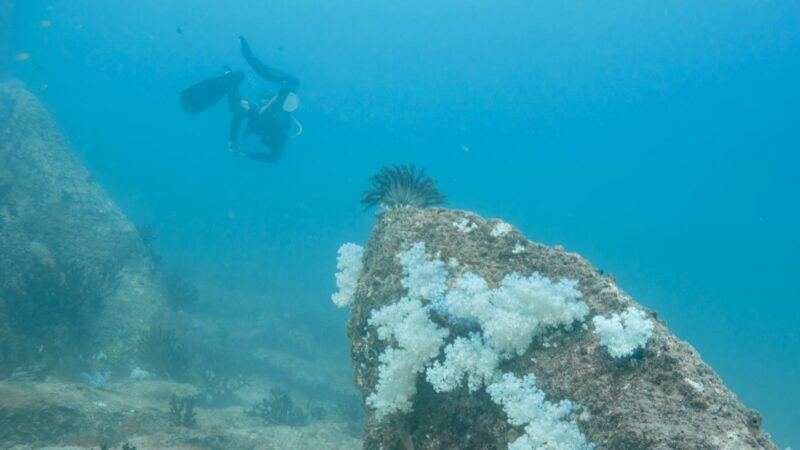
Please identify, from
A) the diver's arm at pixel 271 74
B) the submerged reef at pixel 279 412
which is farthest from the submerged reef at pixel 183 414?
the diver's arm at pixel 271 74

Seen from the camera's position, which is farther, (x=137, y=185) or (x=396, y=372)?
(x=137, y=185)

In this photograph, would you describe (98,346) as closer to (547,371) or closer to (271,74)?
(271,74)

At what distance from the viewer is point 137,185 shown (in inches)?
2584

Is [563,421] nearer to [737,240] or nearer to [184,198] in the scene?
[184,198]

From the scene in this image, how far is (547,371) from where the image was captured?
314cm

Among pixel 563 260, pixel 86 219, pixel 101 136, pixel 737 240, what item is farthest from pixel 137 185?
pixel 737 240

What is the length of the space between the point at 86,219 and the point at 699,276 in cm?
10252

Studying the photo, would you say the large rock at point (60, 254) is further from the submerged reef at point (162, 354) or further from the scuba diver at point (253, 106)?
the scuba diver at point (253, 106)

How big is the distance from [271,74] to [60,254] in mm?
8886

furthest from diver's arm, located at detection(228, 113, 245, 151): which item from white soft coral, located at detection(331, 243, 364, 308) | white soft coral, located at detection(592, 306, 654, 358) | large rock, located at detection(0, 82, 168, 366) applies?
white soft coral, located at detection(592, 306, 654, 358)

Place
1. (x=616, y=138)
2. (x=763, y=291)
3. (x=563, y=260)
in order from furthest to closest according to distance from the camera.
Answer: (x=616, y=138)
(x=763, y=291)
(x=563, y=260)

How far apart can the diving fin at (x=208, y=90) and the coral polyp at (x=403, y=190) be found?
39.3 feet

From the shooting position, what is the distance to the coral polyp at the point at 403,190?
5.36m

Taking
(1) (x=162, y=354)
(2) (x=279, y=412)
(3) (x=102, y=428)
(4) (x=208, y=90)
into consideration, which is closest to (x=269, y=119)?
(4) (x=208, y=90)
